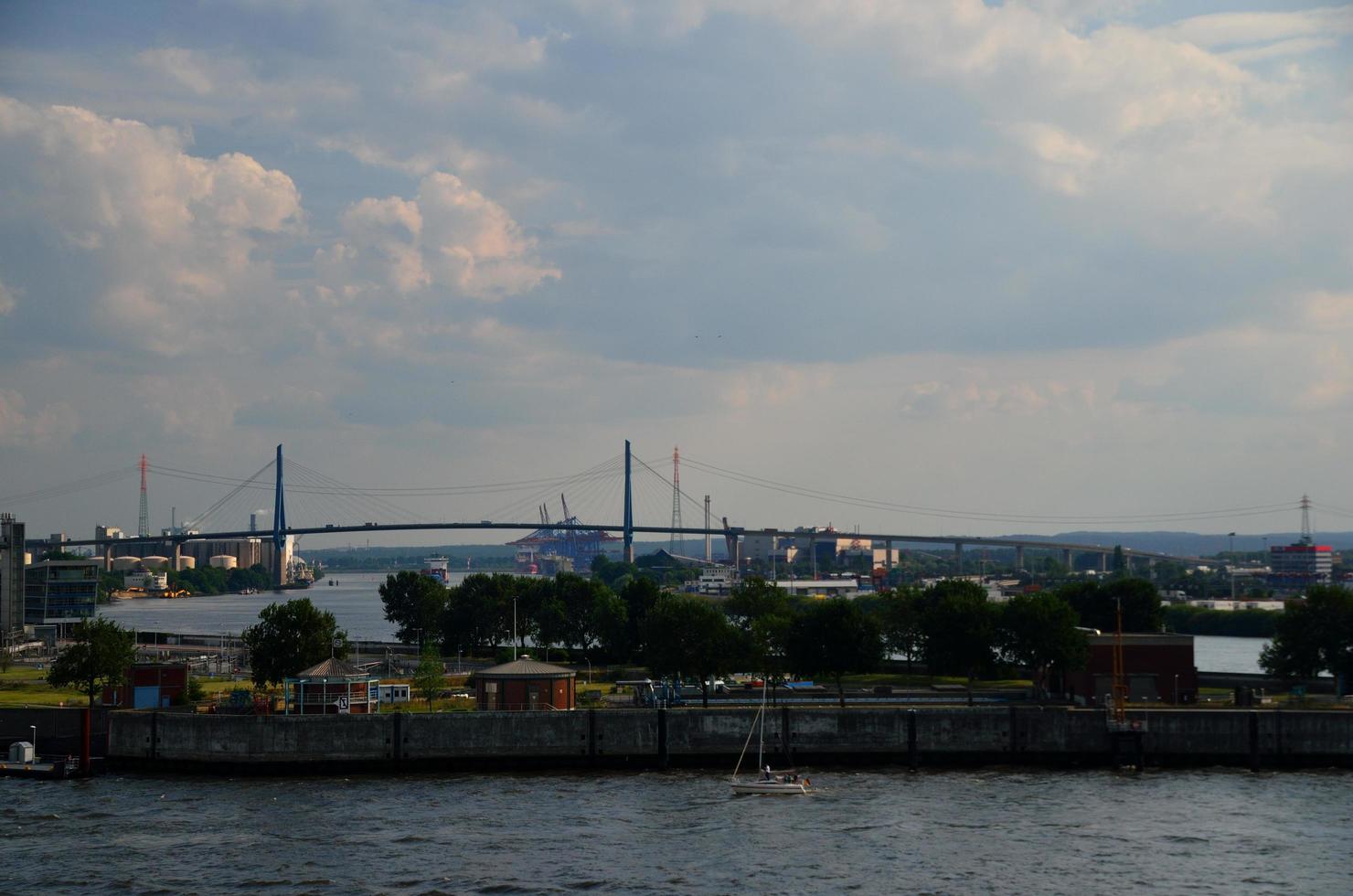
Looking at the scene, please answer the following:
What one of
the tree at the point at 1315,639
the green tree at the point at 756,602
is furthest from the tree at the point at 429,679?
the tree at the point at 1315,639

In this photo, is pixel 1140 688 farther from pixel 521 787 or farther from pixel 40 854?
pixel 40 854

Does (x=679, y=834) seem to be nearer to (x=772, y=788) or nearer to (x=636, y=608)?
(x=772, y=788)

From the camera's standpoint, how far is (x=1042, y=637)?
4856 centimetres

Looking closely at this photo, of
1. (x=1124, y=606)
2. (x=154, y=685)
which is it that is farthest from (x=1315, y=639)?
(x=154, y=685)

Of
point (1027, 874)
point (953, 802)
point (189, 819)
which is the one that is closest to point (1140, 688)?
point (953, 802)

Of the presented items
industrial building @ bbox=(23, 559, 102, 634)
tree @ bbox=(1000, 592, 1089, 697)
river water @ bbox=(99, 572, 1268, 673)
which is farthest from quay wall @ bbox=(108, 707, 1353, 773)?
industrial building @ bbox=(23, 559, 102, 634)

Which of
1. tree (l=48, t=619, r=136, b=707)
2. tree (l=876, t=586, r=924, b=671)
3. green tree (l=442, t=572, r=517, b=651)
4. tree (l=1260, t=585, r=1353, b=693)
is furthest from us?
green tree (l=442, t=572, r=517, b=651)

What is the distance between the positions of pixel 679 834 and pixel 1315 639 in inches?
1265

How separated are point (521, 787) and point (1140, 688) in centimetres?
2310

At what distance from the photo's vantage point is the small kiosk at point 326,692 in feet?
132

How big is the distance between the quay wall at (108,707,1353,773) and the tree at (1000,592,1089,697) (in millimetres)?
7736

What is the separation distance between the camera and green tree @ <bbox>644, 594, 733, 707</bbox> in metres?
47.0

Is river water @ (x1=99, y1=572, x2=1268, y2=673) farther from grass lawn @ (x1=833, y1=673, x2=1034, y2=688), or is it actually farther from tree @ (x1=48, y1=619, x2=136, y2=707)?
tree @ (x1=48, y1=619, x2=136, y2=707)

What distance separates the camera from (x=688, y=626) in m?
48.0
